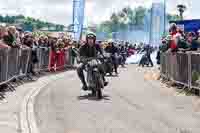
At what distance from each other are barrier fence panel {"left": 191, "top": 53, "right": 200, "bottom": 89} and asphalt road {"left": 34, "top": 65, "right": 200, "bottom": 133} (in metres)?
0.75

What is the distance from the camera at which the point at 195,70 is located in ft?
62.5

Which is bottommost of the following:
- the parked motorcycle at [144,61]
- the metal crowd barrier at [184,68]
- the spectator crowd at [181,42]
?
the parked motorcycle at [144,61]

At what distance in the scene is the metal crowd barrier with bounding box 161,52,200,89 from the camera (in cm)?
1890

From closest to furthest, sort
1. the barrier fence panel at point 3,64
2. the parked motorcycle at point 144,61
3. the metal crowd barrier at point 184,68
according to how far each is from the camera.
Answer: the barrier fence panel at point 3,64, the metal crowd barrier at point 184,68, the parked motorcycle at point 144,61

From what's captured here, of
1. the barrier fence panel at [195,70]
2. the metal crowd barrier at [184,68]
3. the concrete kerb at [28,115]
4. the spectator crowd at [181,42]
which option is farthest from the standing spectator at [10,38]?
the barrier fence panel at [195,70]

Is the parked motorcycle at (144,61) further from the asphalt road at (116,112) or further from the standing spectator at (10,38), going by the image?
the asphalt road at (116,112)

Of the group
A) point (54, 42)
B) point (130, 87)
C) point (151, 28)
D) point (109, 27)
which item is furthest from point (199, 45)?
point (109, 27)

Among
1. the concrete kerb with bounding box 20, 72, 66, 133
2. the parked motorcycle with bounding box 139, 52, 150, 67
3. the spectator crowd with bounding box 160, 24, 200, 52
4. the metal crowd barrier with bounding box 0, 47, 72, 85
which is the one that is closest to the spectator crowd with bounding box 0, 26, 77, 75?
Result: the metal crowd barrier with bounding box 0, 47, 72, 85

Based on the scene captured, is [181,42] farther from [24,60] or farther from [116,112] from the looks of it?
[116,112]

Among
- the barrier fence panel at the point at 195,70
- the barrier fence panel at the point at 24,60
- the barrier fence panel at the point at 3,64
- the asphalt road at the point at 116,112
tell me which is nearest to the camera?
the asphalt road at the point at 116,112

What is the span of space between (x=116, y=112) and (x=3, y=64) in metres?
5.95

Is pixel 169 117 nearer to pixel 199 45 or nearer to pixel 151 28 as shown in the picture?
pixel 199 45

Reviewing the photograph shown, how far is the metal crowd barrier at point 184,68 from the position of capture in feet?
62.0

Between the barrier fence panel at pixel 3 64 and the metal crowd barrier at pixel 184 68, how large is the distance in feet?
18.7
